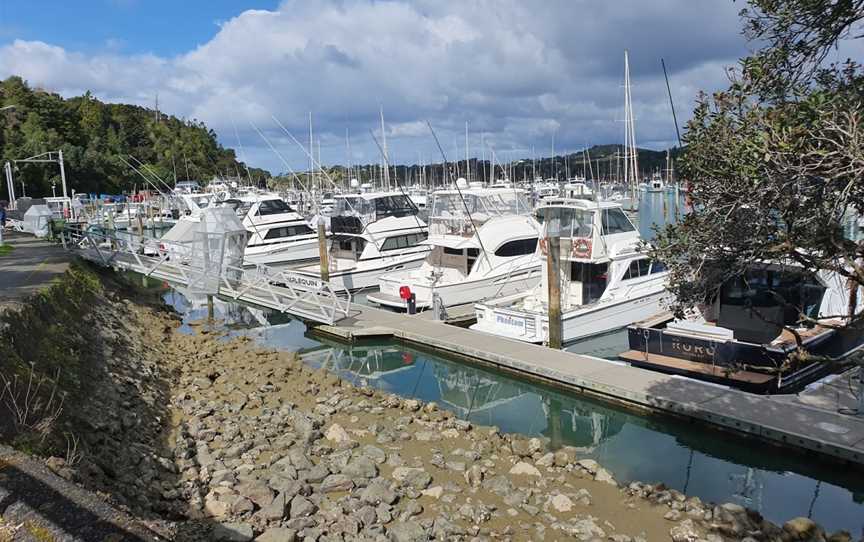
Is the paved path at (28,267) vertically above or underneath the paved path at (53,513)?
above

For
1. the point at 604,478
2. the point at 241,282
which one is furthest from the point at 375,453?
the point at 241,282

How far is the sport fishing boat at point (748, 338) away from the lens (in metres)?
13.5

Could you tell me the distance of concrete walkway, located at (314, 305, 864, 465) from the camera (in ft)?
35.2

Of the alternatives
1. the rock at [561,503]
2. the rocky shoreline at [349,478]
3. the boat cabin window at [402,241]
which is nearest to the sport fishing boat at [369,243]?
the boat cabin window at [402,241]

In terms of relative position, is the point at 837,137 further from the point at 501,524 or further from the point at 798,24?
the point at 501,524

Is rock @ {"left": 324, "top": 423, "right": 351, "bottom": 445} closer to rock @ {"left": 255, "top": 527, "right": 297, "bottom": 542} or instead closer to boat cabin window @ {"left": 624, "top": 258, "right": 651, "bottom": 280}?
rock @ {"left": 255, "top": 527, "right": 297, "bottom": 542}

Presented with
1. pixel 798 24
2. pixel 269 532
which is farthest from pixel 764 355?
pixel 269 532

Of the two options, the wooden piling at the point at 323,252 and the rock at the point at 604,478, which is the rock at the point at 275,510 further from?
the wooden piling at the point at 323,252

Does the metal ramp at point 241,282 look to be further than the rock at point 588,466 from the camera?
Yes

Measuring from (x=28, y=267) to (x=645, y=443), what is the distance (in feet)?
64.2

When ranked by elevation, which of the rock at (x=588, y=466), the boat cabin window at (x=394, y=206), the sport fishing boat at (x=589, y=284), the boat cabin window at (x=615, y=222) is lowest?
the rock at (x=588, y=466)

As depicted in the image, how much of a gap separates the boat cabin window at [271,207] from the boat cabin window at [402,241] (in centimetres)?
996

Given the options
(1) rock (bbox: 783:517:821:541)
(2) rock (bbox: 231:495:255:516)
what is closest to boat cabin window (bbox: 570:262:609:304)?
(1) rock (bbox: 783:517:821:541)

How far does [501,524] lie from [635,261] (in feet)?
42.8
